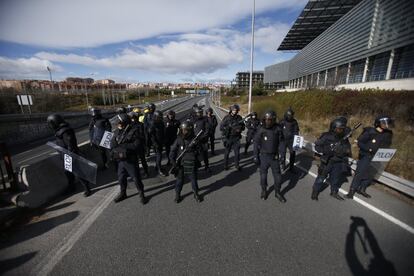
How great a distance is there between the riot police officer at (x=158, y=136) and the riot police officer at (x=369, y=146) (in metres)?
5.08

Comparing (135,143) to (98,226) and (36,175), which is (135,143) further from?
(36,175)

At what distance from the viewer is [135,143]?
15.1ft

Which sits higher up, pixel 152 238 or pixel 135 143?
pixel 135 143

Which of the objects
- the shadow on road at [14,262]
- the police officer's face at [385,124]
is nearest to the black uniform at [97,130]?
the shadow on road at [14,262]

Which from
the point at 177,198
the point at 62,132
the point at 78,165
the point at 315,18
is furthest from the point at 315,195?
the point at 315,18

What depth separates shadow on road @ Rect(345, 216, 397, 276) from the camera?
2832mm

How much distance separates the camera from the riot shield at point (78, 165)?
4758 mm

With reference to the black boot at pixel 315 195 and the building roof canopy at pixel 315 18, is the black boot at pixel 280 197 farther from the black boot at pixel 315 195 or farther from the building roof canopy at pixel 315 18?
the building roof canopy at pixel 315 18

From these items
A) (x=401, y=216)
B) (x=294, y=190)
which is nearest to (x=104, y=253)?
(x=294, y=190)

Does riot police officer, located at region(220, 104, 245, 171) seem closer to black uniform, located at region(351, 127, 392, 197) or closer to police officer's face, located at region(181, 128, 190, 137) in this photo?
police officer's face, located at region(181, 128, 190, 137)

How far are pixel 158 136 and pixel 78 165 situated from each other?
2450mm

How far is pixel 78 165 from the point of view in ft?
16.2

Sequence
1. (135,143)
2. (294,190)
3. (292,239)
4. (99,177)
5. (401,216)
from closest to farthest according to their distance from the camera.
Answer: (292,239)
(401,216)
(135,143)
(294,190)
(99,177)

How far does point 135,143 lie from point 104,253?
214cm
